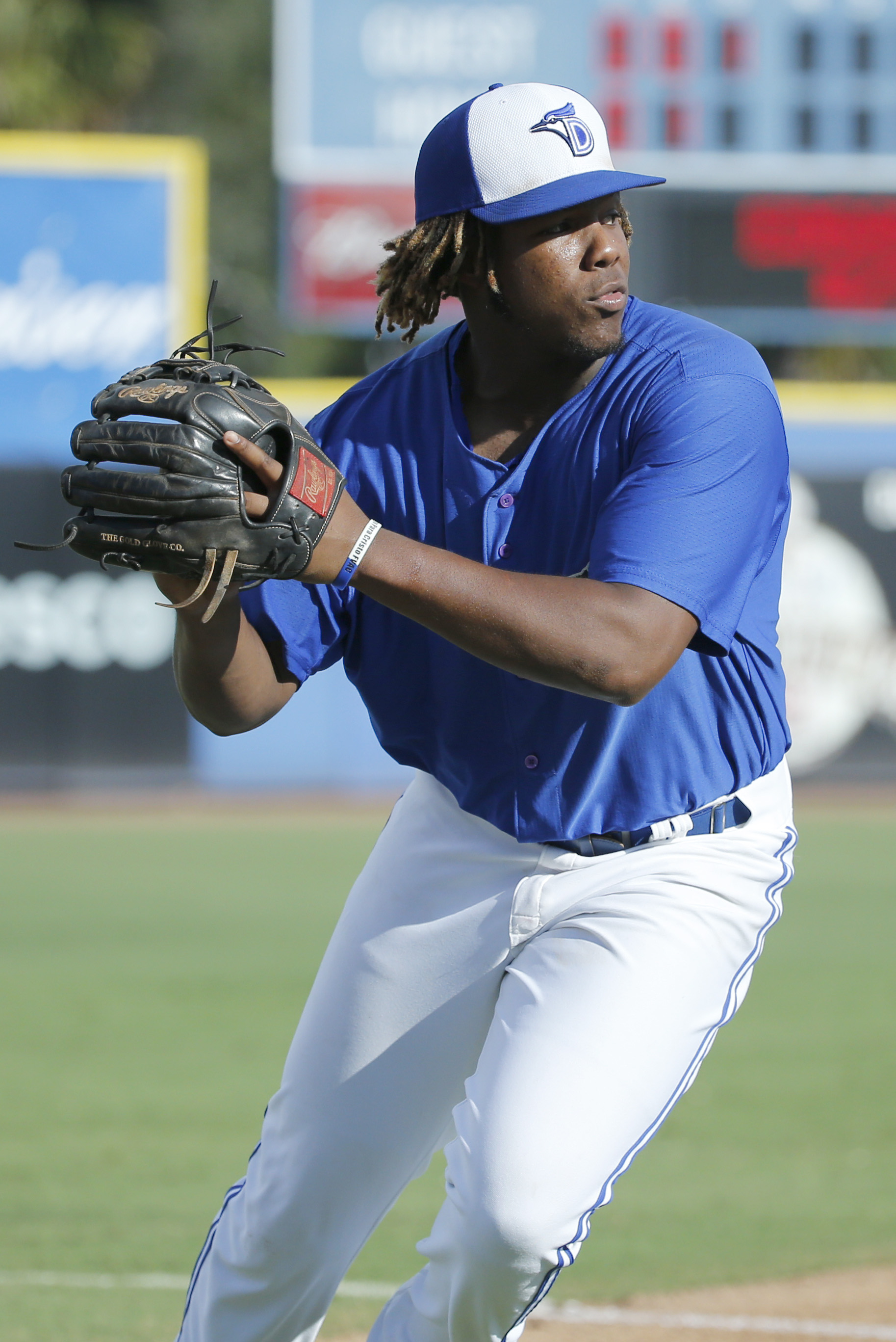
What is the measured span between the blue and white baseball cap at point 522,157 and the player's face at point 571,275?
40 millimetres

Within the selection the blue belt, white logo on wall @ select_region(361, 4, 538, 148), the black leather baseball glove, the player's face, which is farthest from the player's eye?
white logo on wall @ select_region(361, 4, 538, 148)

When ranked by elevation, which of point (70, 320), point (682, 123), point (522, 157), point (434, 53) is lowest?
point (70, 320)

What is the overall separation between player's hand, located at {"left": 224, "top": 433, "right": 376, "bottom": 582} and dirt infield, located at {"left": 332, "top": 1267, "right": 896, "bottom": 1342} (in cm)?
201

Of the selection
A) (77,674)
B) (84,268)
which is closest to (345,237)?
(84,268)

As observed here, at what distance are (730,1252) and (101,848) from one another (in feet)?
22.8

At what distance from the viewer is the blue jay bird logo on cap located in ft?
9.06

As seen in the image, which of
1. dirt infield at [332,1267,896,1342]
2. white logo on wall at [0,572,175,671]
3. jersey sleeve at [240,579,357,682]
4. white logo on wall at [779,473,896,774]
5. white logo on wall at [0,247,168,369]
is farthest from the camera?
white logo on wall at [0,247,168,369]

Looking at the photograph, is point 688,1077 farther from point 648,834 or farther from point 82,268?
point 82,268

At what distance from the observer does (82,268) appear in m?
13.8

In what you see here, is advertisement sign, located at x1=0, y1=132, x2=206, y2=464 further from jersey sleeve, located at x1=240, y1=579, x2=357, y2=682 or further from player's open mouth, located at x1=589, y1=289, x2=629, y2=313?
player's open mouth, located at x1=589, y1=289, x2=629, y2=313

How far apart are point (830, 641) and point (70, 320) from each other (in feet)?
21.2

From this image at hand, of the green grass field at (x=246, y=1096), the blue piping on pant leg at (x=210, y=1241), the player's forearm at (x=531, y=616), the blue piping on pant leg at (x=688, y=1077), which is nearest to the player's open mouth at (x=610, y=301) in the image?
the player's forearm at (x=531, y=616)

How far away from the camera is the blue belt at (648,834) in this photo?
111 inches

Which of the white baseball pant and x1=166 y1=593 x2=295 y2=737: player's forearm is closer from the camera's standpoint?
the white baseball pant
